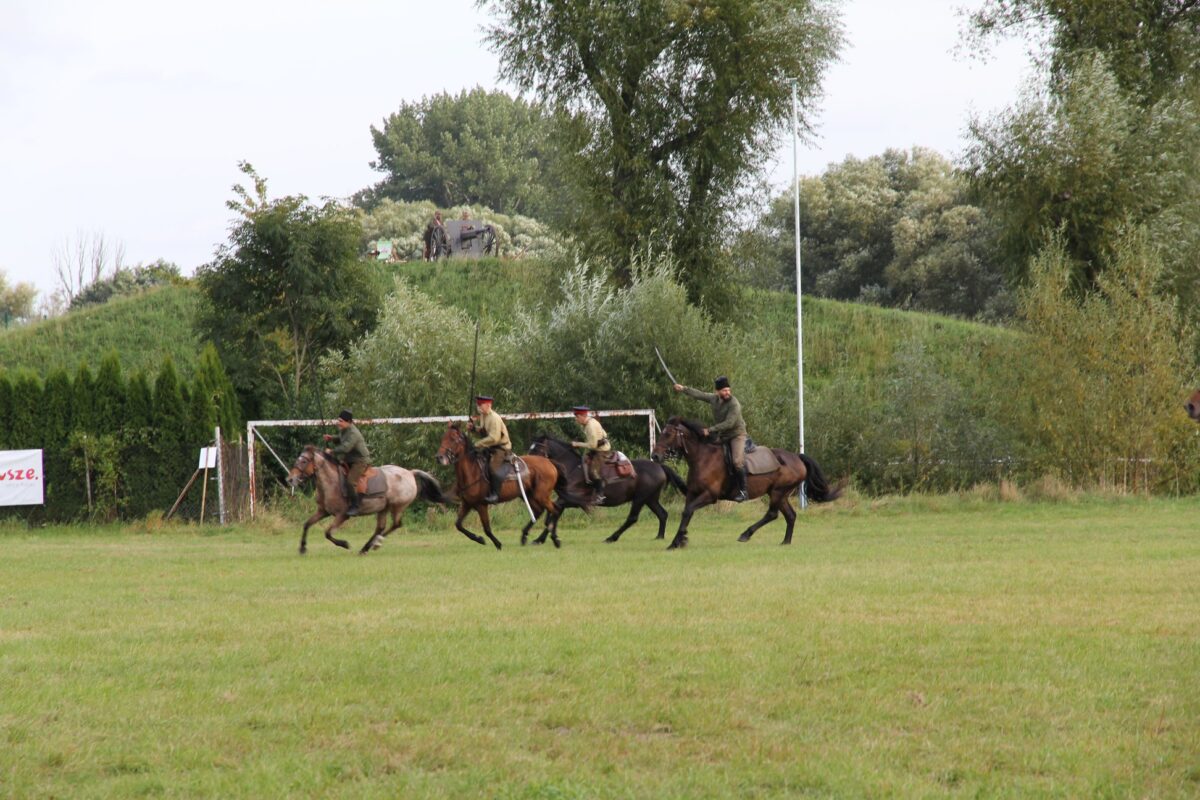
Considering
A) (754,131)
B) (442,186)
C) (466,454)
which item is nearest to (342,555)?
(466,454)

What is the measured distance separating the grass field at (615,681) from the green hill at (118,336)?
3129 cm

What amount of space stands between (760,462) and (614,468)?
8.22 ft

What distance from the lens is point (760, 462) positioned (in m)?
20.2

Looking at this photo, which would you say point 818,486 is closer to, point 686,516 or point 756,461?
point 756,461

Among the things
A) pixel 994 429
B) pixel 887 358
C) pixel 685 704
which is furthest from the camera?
pixel 887 358

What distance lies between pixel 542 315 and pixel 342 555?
14784 millimetres

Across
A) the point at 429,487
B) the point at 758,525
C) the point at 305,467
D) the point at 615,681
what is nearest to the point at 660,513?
the point at 758,525

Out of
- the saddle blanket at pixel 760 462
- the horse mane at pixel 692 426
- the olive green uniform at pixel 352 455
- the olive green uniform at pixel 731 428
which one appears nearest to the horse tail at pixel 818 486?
the saddle blanket at pixel 760 462

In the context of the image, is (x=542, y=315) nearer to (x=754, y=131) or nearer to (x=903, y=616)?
(x=754, y=131)

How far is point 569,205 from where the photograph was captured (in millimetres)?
36406

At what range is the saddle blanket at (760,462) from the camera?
20.0 metres

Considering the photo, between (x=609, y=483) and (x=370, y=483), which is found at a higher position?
(x=370, y=483)

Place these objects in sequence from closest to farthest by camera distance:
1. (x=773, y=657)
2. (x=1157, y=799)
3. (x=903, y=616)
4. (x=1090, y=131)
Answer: (x=1157, y=799) → (x=773, y=657) → (x=903, y=616) → (x=1090, y=131)

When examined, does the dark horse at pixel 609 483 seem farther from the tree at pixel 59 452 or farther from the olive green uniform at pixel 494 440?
the tree at pixel 59 452
